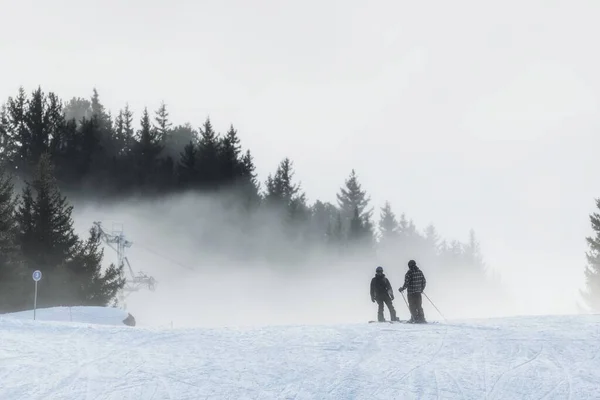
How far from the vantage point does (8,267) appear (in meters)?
39.7

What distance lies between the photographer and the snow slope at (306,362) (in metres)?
12.7

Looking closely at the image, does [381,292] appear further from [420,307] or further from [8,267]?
[8,267]

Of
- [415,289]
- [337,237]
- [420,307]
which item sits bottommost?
[420,307]

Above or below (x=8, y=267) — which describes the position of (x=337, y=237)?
above

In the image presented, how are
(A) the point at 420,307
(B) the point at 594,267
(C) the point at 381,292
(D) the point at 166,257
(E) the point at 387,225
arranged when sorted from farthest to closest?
(E) the point at 387,225, (D) the point at 166,257, (B) the point at 594,267, (C) the point at 381,292, (A) the point at 420,307

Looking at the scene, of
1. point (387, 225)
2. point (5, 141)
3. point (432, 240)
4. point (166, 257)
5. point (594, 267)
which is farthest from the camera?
point (432, 240)

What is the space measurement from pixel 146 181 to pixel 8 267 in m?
33.3

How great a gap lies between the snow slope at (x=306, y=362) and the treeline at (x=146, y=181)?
26.9 m

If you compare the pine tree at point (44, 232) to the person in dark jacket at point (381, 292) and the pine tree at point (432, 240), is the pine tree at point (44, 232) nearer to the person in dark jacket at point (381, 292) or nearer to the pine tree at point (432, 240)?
the person in dark jacket at point (381, 292)

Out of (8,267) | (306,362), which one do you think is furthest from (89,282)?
(306,362)

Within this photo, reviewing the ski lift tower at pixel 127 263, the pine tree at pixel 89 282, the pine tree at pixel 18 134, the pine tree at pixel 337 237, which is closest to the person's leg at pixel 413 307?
the pine tree at pixel 89 282

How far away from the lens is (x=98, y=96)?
130 metres

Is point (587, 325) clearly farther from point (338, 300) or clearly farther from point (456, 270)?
Answer: point (456, 270)

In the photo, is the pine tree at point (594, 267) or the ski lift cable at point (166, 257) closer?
the pine tree at point (594, 267)
